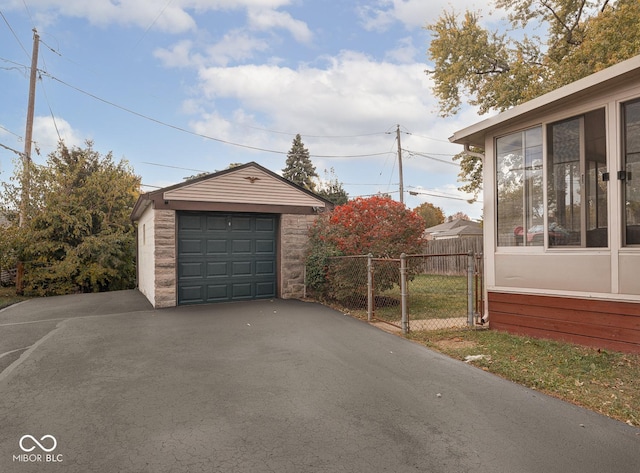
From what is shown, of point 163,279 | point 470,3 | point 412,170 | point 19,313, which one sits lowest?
point 19,313

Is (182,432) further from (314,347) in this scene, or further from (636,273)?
(636,273)

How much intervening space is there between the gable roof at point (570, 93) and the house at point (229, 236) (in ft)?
15.0

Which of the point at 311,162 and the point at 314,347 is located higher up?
the point at 311,162

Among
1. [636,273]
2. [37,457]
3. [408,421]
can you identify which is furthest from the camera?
[636,273]

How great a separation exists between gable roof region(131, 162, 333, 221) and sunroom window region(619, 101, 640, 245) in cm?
630

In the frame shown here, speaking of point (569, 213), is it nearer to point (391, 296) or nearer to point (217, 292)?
point (391, 296)

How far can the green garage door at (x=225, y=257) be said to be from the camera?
8250 mm

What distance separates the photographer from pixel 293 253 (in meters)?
9.08

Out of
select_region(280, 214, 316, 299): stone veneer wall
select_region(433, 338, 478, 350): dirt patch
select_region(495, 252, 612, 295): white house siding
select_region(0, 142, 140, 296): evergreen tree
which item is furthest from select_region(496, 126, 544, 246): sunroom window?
select_region(0, 142, 140, 296): evergreen tree

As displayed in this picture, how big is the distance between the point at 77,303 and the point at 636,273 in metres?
11.1

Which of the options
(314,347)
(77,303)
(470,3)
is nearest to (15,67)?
(77,303)

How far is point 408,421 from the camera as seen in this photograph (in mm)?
2736

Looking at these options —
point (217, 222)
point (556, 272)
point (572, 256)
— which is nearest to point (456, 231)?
point (217, 222)

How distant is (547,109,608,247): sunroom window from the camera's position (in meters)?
4.36
